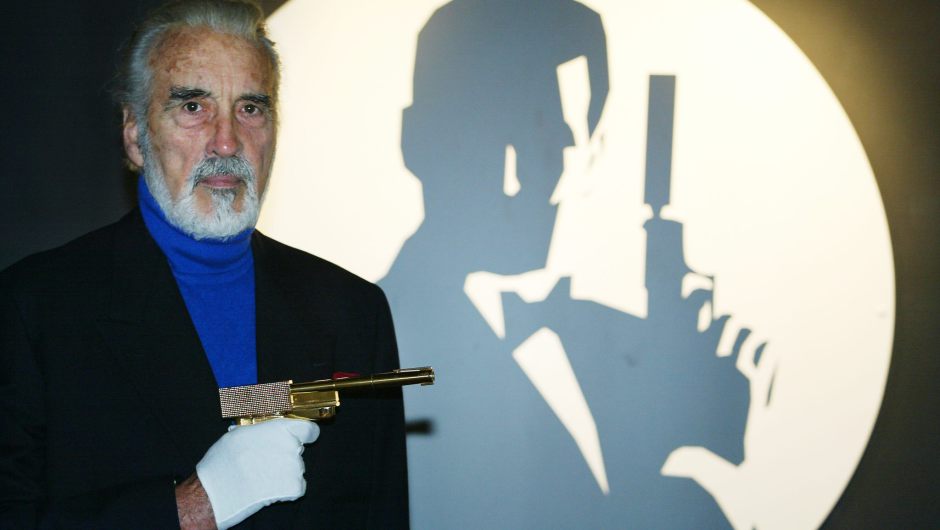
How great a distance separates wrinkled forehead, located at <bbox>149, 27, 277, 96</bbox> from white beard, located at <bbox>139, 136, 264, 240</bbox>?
0.10m

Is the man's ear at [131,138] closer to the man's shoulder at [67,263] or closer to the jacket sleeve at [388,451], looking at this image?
the man's shoulder at [67,263]

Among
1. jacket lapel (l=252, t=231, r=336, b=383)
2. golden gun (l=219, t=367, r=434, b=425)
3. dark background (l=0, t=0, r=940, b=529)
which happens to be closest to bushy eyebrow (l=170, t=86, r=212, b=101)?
jacket lapel (l=252, t=231, r=336, b=383)

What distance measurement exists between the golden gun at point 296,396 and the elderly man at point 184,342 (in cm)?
2

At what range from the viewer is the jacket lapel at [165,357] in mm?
1045

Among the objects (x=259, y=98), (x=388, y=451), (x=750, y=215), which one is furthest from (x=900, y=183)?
(x=259, y=98)

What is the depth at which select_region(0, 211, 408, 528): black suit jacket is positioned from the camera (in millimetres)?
991

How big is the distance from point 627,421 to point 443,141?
588mm

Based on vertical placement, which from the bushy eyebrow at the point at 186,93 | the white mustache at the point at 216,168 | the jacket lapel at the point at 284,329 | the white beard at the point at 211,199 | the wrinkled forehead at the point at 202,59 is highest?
the wrinkled forehead at the point at 202,59

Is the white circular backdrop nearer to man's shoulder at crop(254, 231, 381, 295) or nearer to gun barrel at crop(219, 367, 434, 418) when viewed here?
man's shoulder at crop(254, 231, 381, 295)

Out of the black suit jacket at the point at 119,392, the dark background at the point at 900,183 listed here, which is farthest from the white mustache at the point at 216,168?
the dark background at the point at 900,183

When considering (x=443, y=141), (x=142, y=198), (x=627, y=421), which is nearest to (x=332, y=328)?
(x=142, y=198)

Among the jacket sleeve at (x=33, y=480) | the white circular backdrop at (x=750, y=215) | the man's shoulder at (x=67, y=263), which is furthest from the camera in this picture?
the white circular backdrop at (x=750, y=215)

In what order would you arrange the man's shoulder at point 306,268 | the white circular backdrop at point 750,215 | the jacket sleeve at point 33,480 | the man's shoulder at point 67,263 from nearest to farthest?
the jacket sleeve at point 33,480, the man's shoulder at point 67,263, the man's shoulder at point 306,268, the white circular backdrop at point 750,215

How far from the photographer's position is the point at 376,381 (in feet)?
3.34
